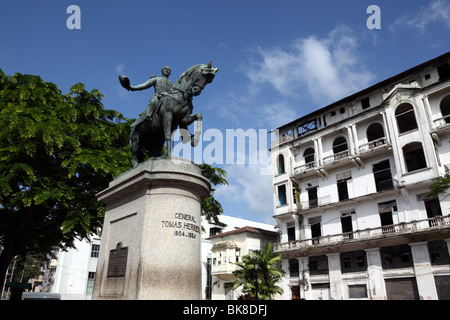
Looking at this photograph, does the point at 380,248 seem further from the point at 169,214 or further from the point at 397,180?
the point at 169,214

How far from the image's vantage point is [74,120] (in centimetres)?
1446

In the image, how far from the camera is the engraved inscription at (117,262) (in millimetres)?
6310

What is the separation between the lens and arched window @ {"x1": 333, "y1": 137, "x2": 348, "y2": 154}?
108 feet

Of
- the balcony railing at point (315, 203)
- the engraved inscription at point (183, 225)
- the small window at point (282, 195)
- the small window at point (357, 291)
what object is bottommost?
the small window at point (357, 291)

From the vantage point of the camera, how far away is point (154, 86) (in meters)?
7.82

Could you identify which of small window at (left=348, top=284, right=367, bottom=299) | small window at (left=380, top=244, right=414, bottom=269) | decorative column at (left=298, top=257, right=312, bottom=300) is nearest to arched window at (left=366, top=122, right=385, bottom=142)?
small window at (left=380, top=244, right=414, bottom=269)

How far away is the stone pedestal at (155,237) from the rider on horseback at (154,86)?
1348mm

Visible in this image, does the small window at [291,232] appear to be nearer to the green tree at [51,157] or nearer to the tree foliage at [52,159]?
the tree foliage at [52,159]

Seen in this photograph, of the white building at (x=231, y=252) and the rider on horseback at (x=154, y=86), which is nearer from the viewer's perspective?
the rider on horseback at (x=154, y=86)

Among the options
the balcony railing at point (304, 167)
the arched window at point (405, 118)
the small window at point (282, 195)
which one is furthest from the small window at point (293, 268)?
the arched window at point (405, 118)

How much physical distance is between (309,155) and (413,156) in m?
10.1
